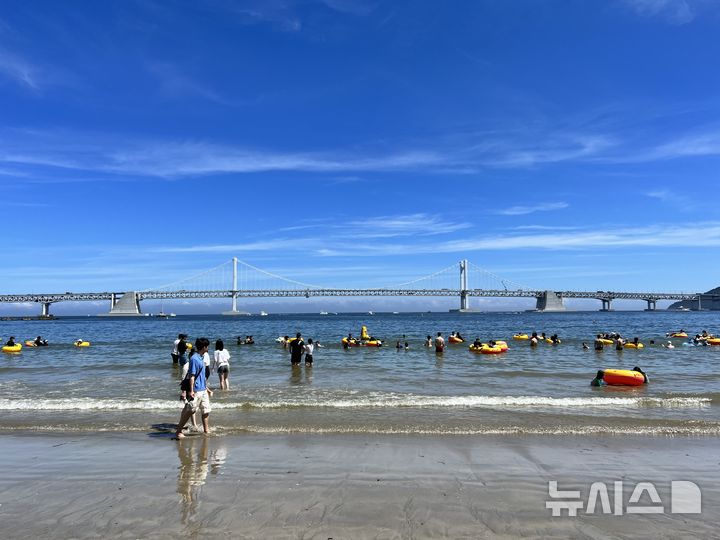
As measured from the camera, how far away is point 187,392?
25.2ft

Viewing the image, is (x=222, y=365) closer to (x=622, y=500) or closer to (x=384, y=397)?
(x=384, y=397)

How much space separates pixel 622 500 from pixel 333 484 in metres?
3.14

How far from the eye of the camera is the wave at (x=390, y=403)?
1027 cm

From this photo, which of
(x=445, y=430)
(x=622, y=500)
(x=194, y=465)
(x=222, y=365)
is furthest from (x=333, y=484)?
(x=222, y=365)

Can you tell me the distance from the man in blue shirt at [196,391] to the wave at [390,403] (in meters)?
2.41

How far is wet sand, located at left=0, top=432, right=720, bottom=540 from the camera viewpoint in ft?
14.3

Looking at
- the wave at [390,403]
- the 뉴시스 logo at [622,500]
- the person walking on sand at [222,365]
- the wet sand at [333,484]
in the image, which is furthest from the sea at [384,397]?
the 뉴시스 logo at [622,500]

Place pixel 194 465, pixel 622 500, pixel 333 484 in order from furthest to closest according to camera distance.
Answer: pixel 194 465 < pixel 333 484 < pixel 622 500

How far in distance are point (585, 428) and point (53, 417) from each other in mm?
10114

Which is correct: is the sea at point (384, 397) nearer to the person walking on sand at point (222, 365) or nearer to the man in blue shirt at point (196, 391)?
the person walking on sand at point (222, 365)

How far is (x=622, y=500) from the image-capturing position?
507cm

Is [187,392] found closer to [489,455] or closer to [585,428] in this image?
[489,455]

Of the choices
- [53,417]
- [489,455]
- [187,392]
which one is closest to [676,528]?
[489,455]

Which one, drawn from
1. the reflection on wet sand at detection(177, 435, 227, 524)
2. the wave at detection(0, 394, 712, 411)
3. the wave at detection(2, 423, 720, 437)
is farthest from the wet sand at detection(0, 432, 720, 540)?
the wave at detection(0, 394, 712, 411)
